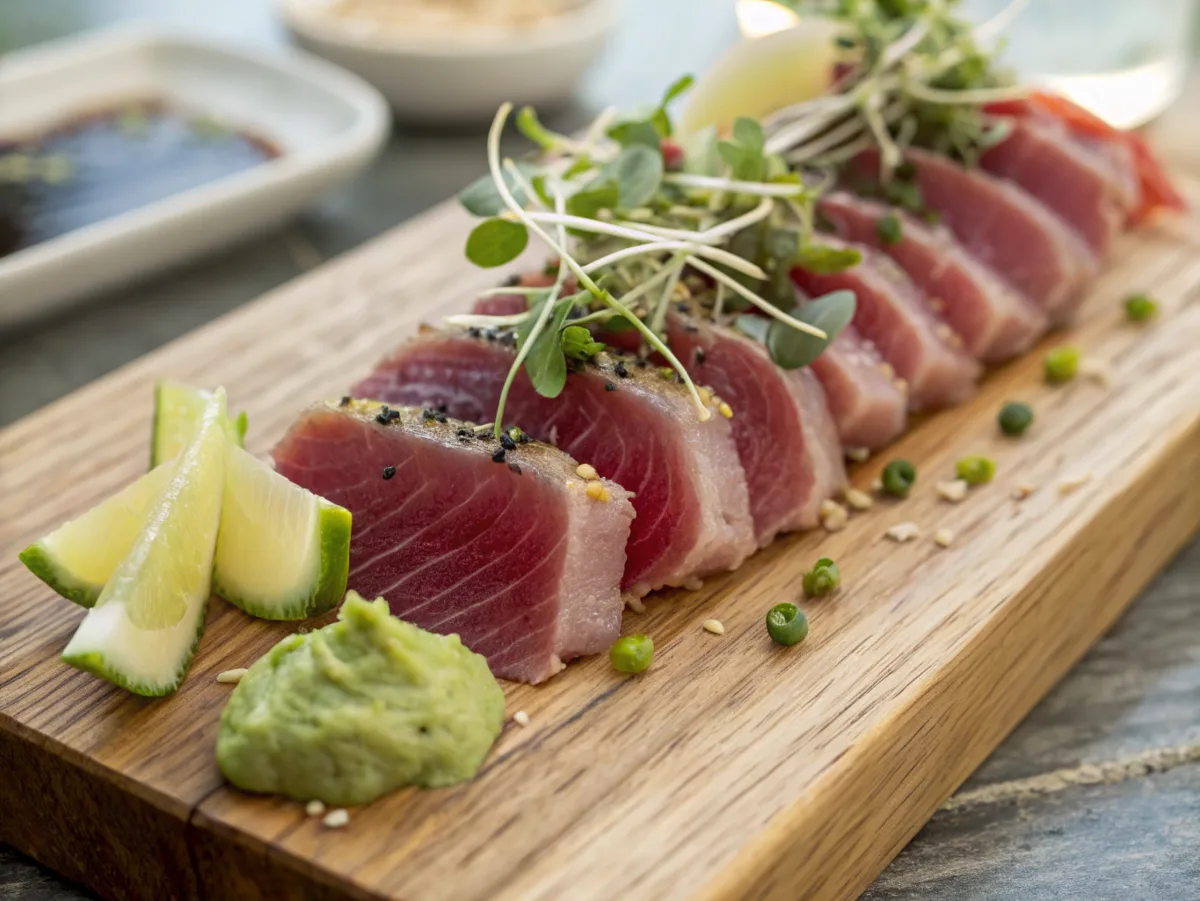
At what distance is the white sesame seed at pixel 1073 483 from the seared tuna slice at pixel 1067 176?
124 centimetres

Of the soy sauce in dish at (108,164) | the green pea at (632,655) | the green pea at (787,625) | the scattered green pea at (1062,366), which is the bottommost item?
the soy sauce in dish at (108,164)

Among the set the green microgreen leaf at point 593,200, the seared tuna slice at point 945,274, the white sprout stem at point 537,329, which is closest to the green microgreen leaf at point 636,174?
the green microgreen leaf at point 593,200

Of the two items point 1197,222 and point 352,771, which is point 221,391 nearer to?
point 352,771

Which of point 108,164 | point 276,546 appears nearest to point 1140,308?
point 276,546

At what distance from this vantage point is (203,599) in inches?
124

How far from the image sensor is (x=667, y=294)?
3.63 m

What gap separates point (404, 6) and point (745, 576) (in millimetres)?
4372

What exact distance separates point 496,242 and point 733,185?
27.8 inches

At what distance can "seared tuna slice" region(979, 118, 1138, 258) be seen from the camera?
4664mm

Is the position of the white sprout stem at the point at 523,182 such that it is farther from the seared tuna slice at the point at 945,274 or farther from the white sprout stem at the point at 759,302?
the seared tuna slice at the point at 945,274

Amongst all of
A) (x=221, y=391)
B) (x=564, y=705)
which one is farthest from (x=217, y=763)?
(x=221, y=391)

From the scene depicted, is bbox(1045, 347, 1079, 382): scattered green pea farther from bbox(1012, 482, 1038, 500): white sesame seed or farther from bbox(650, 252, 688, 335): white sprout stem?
bbox(650, 252, 688, 335): white sprout stem

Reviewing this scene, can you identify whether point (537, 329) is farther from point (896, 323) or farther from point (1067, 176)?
point (1067, 176)

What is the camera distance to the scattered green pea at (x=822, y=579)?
3.34 metres
